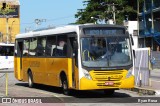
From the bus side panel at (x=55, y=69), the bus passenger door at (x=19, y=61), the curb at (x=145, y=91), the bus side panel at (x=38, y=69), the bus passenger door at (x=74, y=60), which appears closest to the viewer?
the bus passenger door at (x=74, y=60)

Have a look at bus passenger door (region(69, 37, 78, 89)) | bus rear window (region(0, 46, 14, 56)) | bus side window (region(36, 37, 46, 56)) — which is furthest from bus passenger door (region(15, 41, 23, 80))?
bus rear window (region(0, 46, 14, 56))

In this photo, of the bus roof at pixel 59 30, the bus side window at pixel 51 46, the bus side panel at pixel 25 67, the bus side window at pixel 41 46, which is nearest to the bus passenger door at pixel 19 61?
the bus side panel at pixel 25 67

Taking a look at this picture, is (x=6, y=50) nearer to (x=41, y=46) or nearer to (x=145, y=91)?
(x=41, y=46)

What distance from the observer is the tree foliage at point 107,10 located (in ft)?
253

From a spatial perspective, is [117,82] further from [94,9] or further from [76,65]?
[94,9]

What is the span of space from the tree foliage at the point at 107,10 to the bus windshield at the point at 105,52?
2296 inches

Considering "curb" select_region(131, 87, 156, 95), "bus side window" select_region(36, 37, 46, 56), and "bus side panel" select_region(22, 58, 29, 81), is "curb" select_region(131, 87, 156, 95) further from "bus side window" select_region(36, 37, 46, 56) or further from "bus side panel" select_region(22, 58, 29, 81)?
"bus side panel" select_region(22, 58, 29, 81)

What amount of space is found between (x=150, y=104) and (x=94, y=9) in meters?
66.5

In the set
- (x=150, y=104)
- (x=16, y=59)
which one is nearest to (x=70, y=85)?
(x=150, y=104)

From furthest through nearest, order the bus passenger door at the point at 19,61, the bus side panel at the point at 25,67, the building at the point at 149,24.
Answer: the building at the point at 149,24 → the bus passenger door at the point at 19,61 → the bus side panel at the point at 25,67

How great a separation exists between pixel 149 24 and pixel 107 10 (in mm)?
17134

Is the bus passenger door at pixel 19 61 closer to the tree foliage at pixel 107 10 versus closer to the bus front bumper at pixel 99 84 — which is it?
the bus front bumper at pixel 99 84

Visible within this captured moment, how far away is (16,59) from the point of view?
25.7 m

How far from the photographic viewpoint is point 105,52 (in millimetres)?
17125
